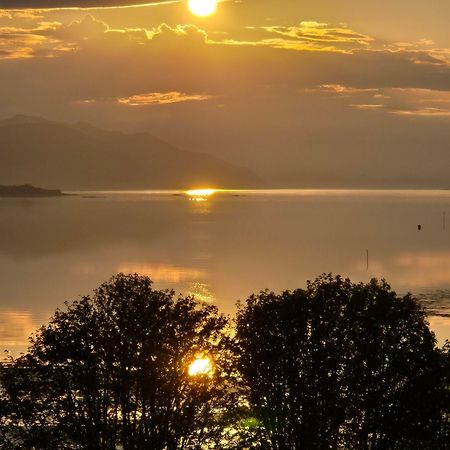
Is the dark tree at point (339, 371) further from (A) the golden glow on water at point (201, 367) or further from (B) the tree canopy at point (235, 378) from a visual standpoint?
(A) the golden glow on water at point (201, 367)

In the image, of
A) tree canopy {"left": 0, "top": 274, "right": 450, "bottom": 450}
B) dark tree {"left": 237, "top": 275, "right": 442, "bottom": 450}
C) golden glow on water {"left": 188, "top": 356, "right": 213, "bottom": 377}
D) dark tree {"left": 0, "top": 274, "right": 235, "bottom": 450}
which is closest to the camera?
dark tree {"left": 0, "top": 274, "right": 235, "bottom": 450}

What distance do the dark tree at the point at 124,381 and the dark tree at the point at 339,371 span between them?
3.15 meters

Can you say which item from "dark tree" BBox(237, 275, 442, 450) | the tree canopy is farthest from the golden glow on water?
"dark tree" BBox(237, 275, 442, 450)

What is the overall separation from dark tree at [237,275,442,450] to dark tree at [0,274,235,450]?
10.3 feet

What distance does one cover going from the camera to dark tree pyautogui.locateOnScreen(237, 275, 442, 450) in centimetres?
5916

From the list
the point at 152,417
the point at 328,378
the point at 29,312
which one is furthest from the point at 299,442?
the point at 29,312

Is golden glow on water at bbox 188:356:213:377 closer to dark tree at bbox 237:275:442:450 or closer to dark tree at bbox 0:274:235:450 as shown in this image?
dark tree at bbox 0:274:235:450

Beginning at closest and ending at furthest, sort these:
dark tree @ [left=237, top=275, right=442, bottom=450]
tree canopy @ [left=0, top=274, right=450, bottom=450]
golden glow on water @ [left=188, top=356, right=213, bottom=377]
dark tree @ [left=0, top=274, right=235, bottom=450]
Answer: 1. dark tree @ [left=0, top=274, right=235, bottom=450]
2. tree canopy @ [left=0, top=274, right=450, bottom=450]
3. golden glow on water @ [left=188, top=356, right=213, bottom=377]
4. dark tree @ [left=237, top=275, right=442, bottom=450]

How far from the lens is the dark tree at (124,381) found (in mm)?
55531

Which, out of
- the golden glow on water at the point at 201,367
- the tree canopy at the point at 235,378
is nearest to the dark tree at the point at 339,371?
the tree canopy at the point at 235,378

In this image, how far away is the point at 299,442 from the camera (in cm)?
5741

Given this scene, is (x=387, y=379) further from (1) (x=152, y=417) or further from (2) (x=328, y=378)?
(1) (x=152, y=417)

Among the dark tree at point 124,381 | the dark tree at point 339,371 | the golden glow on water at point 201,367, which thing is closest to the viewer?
the dark tree at point 124,381

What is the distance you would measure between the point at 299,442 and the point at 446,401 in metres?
11.3
